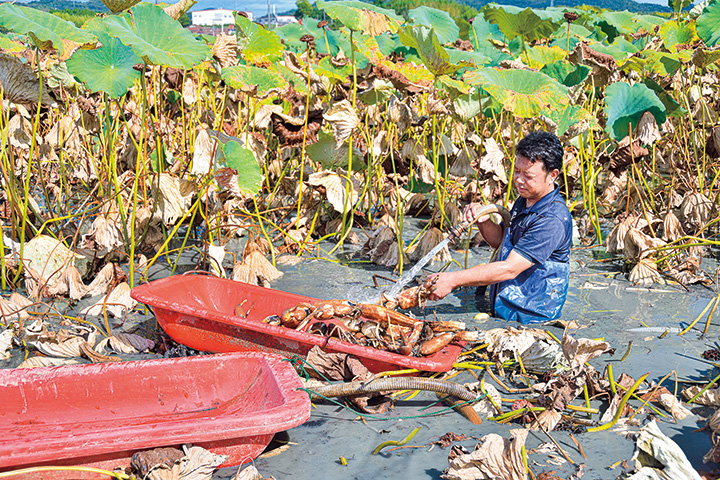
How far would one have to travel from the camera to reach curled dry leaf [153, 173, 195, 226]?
12.7ft

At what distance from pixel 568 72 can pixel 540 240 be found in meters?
2.25

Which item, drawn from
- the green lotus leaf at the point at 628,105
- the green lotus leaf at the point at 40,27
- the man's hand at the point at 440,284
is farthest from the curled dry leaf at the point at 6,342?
the green lotus leaf at the point at 628,105

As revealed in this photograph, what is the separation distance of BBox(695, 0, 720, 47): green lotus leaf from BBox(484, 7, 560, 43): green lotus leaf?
1.46 m

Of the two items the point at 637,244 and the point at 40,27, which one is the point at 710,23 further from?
→ the point at 40,27

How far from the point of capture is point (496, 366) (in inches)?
119

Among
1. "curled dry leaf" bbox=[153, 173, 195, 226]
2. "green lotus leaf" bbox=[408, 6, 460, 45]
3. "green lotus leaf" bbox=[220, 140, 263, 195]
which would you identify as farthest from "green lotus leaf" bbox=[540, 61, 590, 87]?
"curled dry leaf" bbox=[153, 173, 195, 226]

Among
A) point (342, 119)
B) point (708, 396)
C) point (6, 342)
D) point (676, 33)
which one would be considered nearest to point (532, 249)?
point (708, 396)

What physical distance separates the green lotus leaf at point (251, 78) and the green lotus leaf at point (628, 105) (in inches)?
89.6

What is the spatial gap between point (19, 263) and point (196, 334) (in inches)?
61.7

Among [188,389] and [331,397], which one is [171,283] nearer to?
[188,389]

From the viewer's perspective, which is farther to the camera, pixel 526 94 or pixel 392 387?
pixel 526 94

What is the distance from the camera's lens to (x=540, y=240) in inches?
128

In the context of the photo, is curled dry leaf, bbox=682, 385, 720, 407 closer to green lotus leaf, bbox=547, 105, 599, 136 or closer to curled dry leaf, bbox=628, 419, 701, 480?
curled dry leaf, bbox=628, 419, 701, 480

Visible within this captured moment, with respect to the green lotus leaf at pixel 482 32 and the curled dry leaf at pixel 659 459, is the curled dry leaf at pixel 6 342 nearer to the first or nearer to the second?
the curled dry leaf at pixel 659 459
